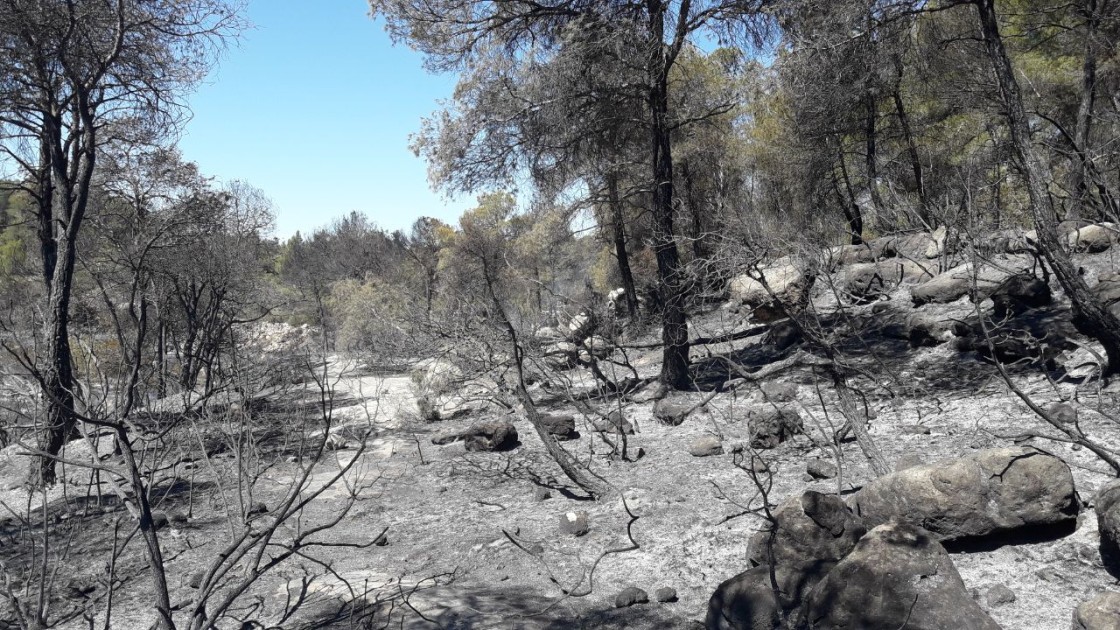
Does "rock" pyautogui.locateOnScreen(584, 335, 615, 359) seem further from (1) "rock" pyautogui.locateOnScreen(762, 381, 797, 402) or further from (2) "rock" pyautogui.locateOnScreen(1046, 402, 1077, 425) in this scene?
(2) "rock" pyautogui.locateOnScreen(1046, 402, 1077, 425)

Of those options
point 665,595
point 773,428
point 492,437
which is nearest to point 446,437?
point 492,437

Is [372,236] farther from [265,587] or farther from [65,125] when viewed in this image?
[265,587]

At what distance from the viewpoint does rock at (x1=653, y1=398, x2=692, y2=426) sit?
8.91 metres

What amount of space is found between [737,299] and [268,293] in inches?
487

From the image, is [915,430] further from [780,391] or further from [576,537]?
[576,537]

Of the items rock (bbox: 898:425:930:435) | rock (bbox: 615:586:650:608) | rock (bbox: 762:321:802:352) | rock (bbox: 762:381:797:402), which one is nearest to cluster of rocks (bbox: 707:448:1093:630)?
rock (bbox: 615:586:650:608)

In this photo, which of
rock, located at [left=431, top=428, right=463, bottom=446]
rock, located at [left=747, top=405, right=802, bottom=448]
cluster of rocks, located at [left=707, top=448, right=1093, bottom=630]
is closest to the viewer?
cluster of rocks, located at [left=707, top=448, right=1093, bottom=630]

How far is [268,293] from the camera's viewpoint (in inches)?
778

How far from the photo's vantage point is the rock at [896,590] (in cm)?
354

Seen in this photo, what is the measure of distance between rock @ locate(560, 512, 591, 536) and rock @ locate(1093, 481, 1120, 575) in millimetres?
3300

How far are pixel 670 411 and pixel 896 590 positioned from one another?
5.41 m

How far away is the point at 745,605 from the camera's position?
13.5 feet

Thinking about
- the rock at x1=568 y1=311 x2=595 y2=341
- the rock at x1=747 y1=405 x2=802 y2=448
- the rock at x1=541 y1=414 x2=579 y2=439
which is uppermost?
the rock at x1=568 y1=311 x2=595 y2=341

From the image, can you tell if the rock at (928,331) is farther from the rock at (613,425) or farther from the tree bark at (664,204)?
the rock at (613,425)
